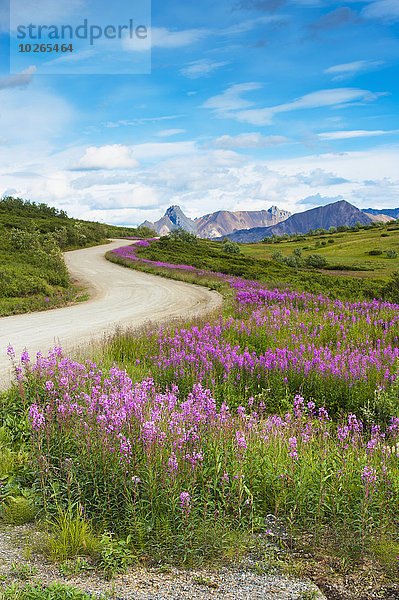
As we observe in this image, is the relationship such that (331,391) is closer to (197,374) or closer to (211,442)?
(197,374)

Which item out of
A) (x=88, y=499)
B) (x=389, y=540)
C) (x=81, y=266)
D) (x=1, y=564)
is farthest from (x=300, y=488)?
(x=81, y=266)

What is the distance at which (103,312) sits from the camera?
57.6 feet

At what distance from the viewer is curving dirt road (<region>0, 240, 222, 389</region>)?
39.6 ft

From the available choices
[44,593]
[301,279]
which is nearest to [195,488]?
[44,593]

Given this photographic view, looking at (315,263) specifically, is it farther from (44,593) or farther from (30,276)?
(44,593)

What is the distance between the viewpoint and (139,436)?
450 centimetres

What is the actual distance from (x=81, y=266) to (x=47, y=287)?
14.3 metres

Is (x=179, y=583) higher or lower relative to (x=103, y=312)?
lower

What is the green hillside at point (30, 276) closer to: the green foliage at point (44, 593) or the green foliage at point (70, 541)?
the green foliage at point (70, 541)

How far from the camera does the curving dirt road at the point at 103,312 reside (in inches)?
476

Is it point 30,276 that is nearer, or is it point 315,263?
point 30,276

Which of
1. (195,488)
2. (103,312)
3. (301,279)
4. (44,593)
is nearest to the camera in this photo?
(44,593)

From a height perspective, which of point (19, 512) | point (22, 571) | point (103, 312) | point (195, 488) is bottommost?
point (19, 512)

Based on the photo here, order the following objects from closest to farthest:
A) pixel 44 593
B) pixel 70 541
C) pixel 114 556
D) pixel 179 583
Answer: pixel 44 593 → pixel 179 583 → pixel 114 556 → pixel 70 541
